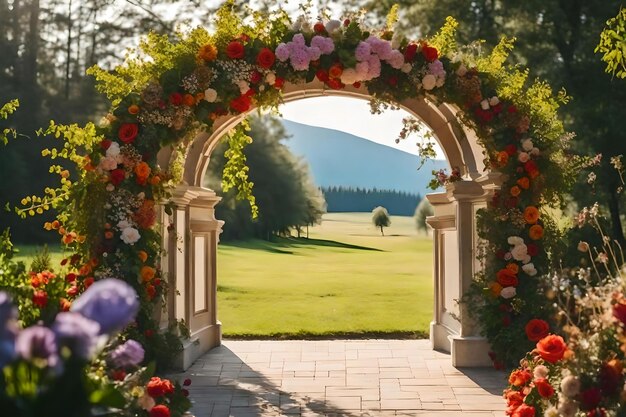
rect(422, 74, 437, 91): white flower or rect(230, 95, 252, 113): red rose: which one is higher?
rect(422, 74, 437, 91): white flower

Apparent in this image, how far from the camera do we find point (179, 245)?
8570mm

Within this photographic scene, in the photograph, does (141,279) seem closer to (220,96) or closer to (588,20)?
(220,96)

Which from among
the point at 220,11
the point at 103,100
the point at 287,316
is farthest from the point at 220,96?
the point at 103,100

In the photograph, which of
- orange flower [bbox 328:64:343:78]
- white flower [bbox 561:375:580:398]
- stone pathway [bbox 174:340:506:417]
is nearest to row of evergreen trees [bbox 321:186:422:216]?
stone pathway [bbox 174:340:506:417]

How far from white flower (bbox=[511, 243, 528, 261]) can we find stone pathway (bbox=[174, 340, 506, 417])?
1.13 m

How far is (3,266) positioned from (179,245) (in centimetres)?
417

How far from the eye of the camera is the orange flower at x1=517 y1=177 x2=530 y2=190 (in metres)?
7.41

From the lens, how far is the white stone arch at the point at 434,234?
8078mm

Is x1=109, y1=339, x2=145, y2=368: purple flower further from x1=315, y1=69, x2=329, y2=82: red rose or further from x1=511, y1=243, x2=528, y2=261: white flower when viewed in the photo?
x1=511, y1=243, x2=528, y2=261: white flower

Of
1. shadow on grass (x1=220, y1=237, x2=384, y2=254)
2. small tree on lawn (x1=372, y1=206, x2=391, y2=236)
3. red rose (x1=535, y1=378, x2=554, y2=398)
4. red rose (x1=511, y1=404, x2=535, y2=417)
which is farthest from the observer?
small tree on lawn (x1=372, y1=206, x2=391, y2=236)

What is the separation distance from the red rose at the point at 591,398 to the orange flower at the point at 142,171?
14.3ft

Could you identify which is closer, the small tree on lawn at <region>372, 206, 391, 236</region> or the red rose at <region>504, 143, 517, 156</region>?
the red rose at <region>504, 143, 517, 156</region>

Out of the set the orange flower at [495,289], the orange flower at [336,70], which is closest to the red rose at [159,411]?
the orange flower at [336,70]

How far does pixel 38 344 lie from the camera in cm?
162
